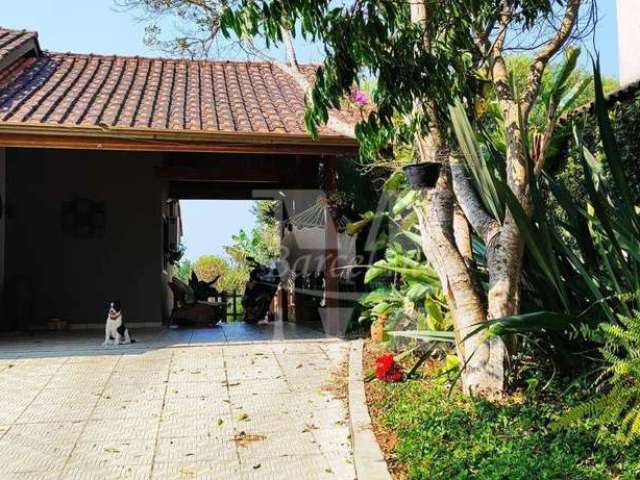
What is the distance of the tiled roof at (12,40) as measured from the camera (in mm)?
10102

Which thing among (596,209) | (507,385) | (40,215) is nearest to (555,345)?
(507,385)

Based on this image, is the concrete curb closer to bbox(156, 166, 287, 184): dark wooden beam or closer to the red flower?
the red flower

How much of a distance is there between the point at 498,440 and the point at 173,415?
2571 mm

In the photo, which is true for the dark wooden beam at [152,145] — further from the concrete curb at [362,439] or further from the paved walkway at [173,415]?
the concrete curb at [362,439]

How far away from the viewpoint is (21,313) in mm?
→ 9859

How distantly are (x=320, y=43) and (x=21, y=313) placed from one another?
28.2 ft

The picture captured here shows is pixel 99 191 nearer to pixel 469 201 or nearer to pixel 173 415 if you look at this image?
pixel 173 415

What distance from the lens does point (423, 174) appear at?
4676mm

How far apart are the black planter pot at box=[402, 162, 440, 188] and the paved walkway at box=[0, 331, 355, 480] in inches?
77.9

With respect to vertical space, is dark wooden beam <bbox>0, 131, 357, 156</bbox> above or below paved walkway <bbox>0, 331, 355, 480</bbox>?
above

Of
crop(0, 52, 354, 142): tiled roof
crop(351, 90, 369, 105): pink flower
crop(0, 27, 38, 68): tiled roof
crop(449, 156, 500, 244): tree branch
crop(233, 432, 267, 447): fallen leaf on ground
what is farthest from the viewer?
crop(0, 27, 38, 68): tiled roof

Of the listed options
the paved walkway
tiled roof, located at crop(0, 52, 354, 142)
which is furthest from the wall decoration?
the paved walkway

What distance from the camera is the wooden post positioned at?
8.95 m

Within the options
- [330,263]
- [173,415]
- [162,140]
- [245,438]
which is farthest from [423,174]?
[330,263]
